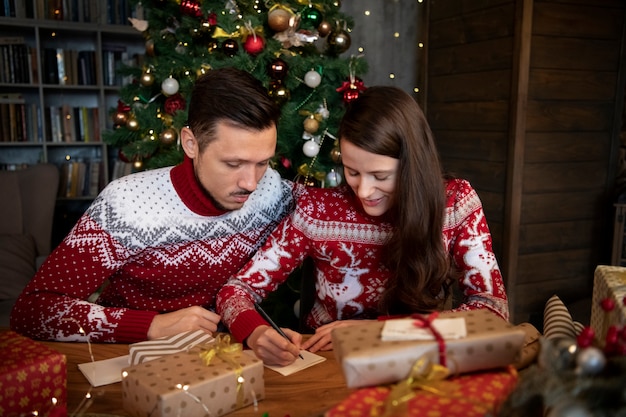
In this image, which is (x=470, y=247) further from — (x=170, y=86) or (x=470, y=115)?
(x=470, y=115)

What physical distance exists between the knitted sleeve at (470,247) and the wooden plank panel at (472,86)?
2174 mm

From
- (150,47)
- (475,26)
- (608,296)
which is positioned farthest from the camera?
(475,26)

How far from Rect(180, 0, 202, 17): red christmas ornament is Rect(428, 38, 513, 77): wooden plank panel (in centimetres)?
197

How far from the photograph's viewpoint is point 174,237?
1686mm

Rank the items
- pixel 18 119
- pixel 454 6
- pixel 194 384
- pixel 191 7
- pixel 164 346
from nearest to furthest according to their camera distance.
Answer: pixel 194 384, pixel 164 346, pixel 191 7, pixel 454 6, pixel 18 119

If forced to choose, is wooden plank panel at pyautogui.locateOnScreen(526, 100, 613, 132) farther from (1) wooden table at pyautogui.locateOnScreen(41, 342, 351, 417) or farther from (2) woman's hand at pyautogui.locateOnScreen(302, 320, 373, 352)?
(1) wooden table at pyautogui.locateOnScreen(41, 342, 351, 417)

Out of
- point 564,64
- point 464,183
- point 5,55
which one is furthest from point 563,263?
point 5,55

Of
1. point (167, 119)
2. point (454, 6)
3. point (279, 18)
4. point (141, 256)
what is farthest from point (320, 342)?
point (454, 6)

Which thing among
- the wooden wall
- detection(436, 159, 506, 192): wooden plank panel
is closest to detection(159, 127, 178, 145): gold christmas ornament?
detection(436, 159, 506, 192): wooden plank panel

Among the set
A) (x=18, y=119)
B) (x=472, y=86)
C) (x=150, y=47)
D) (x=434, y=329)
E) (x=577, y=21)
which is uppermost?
(x=577, y=21)

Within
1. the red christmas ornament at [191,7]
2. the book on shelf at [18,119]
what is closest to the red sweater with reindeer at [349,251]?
the red christmas ornament at [191,7]

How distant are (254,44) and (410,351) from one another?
1.90 m

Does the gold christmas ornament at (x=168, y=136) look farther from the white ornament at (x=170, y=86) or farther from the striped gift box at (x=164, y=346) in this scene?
the striped gift box at (x=164, y=346)

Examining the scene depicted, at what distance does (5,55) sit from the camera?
13.9ft
